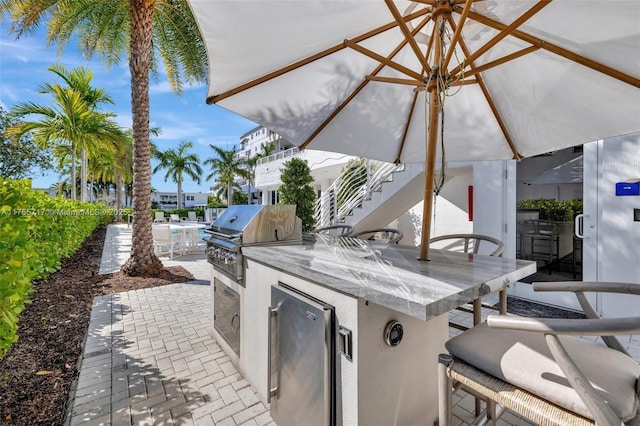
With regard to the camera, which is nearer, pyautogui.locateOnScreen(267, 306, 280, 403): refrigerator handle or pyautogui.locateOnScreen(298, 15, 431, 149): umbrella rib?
pyautogui.locateOnScreen(267, 306, 280, 403): refrigerator handle

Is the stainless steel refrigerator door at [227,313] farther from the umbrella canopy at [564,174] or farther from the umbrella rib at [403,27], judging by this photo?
the umbrella canopy at [564,174]

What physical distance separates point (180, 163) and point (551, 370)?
35.6m

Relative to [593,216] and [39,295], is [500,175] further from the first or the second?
[39,295]

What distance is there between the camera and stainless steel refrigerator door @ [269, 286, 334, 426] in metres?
1.56

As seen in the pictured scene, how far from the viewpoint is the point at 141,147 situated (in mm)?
6133

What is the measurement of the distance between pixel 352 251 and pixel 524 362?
1.30 m

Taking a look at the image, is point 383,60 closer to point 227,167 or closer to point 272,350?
point 272,350

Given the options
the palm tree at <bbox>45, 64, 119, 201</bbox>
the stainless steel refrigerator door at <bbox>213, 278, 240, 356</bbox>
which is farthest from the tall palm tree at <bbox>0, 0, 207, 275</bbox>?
the palm tree at <bbox>45, 64, 119, 201</bbox>


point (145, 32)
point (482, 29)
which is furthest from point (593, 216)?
point (145, 32)

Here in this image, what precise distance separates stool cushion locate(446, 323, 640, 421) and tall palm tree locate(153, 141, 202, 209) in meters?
35.1

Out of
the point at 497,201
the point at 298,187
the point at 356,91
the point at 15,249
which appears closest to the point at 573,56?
the point at 356,91

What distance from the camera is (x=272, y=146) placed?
2717 centimetres

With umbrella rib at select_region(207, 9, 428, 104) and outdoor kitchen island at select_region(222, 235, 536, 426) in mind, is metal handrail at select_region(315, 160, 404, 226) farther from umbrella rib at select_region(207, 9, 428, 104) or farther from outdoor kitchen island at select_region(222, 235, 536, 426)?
outdoor kitchen island at select_region(222, 235, 536, 426)

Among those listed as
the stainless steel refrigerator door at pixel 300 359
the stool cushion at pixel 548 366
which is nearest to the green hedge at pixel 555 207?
the stool cushion at pixel 548 366
